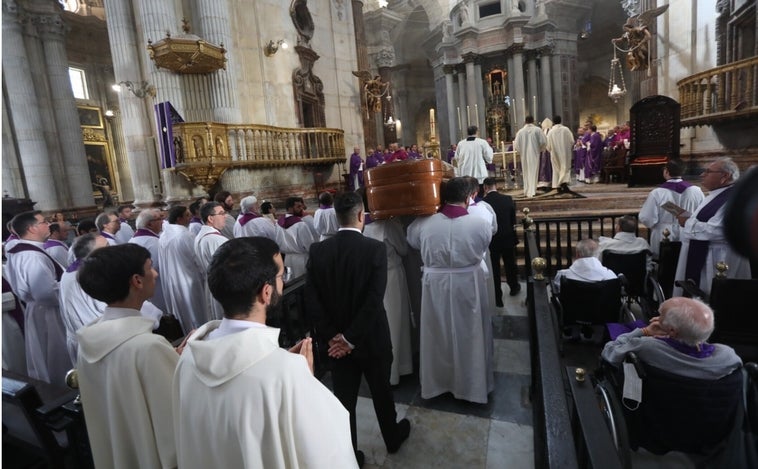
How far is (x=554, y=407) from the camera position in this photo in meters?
1.92

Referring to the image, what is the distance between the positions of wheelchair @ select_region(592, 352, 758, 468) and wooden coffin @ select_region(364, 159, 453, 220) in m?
1.80

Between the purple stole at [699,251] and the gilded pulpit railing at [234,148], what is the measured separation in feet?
30.2

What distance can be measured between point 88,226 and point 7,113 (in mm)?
10579

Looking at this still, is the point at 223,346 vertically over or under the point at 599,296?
over

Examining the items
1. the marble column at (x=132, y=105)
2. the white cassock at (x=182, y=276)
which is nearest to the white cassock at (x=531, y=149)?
the white cassock at (x=182, y=276)

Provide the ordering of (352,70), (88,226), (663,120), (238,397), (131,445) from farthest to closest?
(352,70)
(663,120)
(88,226)
(131,445)
(238,397)

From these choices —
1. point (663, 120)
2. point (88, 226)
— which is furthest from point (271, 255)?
point (663, 120)

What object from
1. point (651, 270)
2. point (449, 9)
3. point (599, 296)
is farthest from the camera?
point (449, 9)

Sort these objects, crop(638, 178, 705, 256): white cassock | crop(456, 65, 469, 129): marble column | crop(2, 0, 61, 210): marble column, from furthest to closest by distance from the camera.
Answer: crop(456, 65, 469, 129): marble column < crop(2, 0, 61, 210): marble column < crop(638, 178, 705, 256): white cassock

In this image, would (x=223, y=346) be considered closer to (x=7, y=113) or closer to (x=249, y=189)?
(x=249, y=189)

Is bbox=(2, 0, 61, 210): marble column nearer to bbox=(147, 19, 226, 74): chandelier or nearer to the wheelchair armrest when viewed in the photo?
bbox=(147, 19, 226, 74): chandelier

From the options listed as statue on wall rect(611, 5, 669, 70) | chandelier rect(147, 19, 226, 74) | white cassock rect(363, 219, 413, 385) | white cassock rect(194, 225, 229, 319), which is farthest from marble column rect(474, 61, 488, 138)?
white cassock rect(363, 219, 413, 385)

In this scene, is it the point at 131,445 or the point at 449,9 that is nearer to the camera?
the point at 131,445

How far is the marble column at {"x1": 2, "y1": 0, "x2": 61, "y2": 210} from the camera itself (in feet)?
39.8
